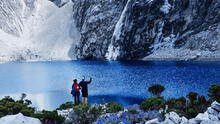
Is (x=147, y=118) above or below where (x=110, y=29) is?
below

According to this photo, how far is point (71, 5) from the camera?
167 m

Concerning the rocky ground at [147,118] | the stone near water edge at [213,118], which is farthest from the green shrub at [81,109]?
the stone near water edge at [213,118]

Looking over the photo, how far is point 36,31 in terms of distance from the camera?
157125 mm

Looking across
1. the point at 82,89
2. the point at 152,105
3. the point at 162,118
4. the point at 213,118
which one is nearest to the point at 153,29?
the point at 82,89

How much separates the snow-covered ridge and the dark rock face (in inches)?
761

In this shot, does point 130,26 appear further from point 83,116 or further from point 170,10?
point 83,116

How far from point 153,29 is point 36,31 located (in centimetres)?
6894

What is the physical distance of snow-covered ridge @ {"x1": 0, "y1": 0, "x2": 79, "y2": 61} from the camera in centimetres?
14075

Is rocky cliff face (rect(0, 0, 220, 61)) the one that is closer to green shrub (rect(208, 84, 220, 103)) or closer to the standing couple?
the standing couple

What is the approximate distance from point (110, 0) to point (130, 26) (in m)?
26.8

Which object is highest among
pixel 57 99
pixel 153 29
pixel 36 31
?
pixel 36 31

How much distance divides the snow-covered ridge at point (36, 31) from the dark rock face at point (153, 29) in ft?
63.4

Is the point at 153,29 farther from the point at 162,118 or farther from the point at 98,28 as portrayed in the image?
the point at 162,118

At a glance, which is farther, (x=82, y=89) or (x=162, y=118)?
(x=82, y=89)
